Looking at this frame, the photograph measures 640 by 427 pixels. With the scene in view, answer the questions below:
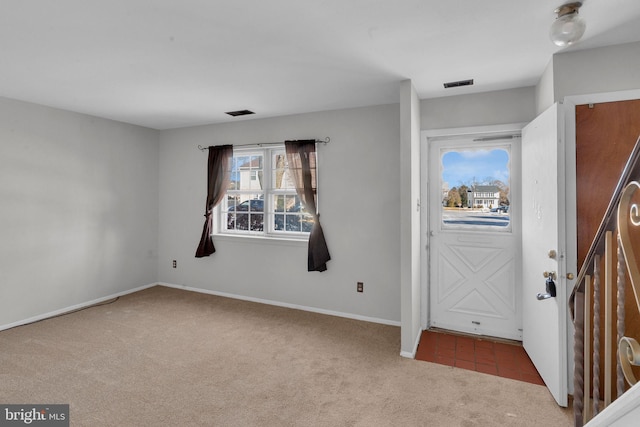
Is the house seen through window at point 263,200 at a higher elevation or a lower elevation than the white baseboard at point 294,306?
higher

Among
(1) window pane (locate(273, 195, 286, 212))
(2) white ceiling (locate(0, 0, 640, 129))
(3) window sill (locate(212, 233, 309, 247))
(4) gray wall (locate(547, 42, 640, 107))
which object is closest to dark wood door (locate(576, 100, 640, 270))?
(4) gray wall (locate(547, 42, 640, 107))

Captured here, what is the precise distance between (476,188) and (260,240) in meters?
2.67

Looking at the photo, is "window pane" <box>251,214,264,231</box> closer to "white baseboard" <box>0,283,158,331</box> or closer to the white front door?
"white baseboard" <box>0,283,158,331</box>

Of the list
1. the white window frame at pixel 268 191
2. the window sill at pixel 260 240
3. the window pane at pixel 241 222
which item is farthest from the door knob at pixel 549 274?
the window pane at pixel 241 222

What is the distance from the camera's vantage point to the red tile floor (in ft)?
8.68

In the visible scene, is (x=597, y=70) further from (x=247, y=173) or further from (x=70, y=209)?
(x=70, y=209)

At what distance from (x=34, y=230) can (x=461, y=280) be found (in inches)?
186

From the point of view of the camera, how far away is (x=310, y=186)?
3.95 metres

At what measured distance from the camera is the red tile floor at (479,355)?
2.65 metres

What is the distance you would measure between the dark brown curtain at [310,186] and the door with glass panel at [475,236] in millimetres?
1248

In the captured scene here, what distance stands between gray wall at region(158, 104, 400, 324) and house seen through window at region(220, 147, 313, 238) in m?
0.20

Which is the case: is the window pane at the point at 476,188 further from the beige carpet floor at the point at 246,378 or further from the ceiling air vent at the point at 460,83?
the beige carpet floor at the point at 246,378

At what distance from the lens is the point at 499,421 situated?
2057 millimetres

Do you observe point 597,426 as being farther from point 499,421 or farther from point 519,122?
point 519,122
